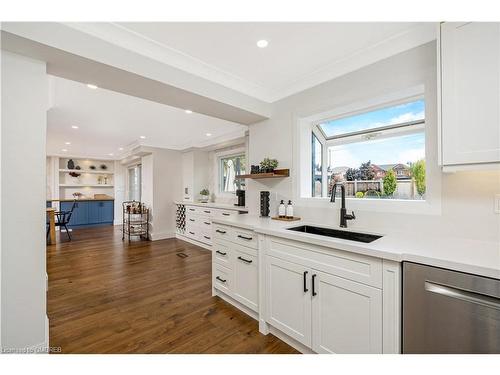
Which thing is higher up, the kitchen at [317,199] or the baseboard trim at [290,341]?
the kitchen at [317,199]

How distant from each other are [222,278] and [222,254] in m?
0.27

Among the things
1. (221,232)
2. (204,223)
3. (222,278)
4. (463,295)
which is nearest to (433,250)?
(463,295)

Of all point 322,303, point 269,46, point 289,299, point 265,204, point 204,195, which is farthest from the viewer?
point 204,195

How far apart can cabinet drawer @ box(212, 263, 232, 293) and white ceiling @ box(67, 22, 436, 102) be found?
1.99 meters

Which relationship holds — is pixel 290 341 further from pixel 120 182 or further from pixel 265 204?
pixel 120 182

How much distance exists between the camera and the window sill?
162 centimetres

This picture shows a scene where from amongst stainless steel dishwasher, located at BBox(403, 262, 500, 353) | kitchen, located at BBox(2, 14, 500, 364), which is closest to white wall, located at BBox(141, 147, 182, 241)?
kitchen, located at BBox(2, 14, 500, 364)

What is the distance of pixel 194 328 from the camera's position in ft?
6.57

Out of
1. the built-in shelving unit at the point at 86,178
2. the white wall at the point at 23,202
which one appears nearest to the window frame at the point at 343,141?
the white wall at the point at 23,202

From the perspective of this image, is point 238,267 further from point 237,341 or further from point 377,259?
point 377,259

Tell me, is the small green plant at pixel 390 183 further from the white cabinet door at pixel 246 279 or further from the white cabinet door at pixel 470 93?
the white cabinet door at pixel 246 279

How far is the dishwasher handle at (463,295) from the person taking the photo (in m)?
1.00

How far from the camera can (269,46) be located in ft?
6.11

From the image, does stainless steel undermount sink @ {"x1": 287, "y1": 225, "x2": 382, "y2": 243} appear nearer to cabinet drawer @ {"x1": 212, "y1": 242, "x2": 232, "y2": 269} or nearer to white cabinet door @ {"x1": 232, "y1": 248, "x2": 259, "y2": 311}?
white cabinet door @ {"x1": 232, "y1": 248, "x2": 259, "y2": 311}
